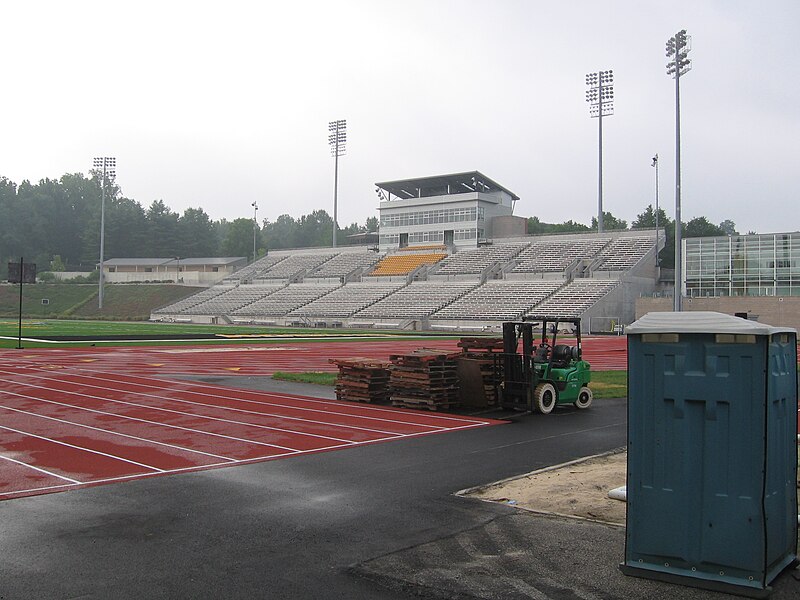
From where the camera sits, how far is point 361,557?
263 inches

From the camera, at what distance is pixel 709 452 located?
5.95 meters

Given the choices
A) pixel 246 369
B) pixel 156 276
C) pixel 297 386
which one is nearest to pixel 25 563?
pixel 297 386

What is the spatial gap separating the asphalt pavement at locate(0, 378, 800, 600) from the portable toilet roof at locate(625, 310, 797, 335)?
208cm

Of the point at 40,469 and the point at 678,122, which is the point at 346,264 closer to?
the point at 678,122

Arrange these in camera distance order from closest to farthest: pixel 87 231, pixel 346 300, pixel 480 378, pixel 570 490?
pixel 570 490, pixel 480 378, pixel 346 300, pixel 87 231

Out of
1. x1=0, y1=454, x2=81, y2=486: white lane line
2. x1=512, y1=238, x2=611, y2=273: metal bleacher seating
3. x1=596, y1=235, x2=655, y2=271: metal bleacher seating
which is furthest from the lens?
x1=512, y1=238, x2=611, y2=273: metal bleacher seating

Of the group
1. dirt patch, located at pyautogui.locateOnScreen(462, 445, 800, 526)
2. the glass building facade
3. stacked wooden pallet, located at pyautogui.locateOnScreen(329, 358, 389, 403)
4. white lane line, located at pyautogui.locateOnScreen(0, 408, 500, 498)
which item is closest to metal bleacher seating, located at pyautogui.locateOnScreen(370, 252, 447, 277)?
the glass building facade

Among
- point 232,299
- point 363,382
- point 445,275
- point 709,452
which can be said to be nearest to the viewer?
point 709,452

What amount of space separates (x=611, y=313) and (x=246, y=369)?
1669 inches

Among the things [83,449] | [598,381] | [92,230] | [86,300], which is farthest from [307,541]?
[92,230]

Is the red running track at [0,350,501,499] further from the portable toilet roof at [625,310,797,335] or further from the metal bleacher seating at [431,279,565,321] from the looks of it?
the metal bleacher seating at [431,279,565,321]

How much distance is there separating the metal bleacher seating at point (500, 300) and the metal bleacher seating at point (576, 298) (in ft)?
4.10

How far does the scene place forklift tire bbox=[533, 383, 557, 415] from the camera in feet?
53.5

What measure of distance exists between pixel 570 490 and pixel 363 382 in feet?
29.3
